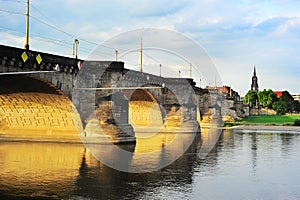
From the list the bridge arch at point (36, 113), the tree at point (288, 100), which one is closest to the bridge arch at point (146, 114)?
the bridge arch at point (36, 113)

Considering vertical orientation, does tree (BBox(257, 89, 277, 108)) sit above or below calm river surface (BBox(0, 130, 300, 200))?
above

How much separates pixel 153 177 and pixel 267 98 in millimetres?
150222

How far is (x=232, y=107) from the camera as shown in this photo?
106625 mm

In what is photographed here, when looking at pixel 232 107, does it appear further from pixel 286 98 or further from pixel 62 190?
pixel 62 190

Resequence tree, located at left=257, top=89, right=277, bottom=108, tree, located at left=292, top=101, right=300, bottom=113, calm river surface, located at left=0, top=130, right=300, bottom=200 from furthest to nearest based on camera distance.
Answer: tree, located at left=292, top=101, right=300, bottom=113 → tree, located at left=257, top=89, right=277, bottom=108 → calm river surface, located at left=0, top=130, right=300, bottom=200

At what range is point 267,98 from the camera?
164875mm

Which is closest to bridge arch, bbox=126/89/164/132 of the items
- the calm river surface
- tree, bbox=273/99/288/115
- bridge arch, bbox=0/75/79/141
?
bridge arch, bbox=0/75/79/141

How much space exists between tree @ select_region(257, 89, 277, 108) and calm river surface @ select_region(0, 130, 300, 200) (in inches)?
5347

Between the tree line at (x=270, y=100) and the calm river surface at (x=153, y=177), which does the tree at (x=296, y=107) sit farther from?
the calm river surface at (x=153, y=177)

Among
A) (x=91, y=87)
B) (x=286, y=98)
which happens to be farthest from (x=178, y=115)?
(x=286, y=98)

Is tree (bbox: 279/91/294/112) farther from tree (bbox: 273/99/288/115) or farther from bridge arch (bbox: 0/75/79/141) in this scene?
bridge arch (bbox: 0/75/79/141)

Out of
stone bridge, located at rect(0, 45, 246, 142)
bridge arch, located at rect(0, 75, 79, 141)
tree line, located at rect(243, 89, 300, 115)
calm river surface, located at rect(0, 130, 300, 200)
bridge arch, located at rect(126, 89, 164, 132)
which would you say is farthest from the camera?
tree line, located at rect(243, 89, 300, 115)

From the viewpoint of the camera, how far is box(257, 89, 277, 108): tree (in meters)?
164

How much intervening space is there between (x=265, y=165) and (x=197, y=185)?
29.5ft
